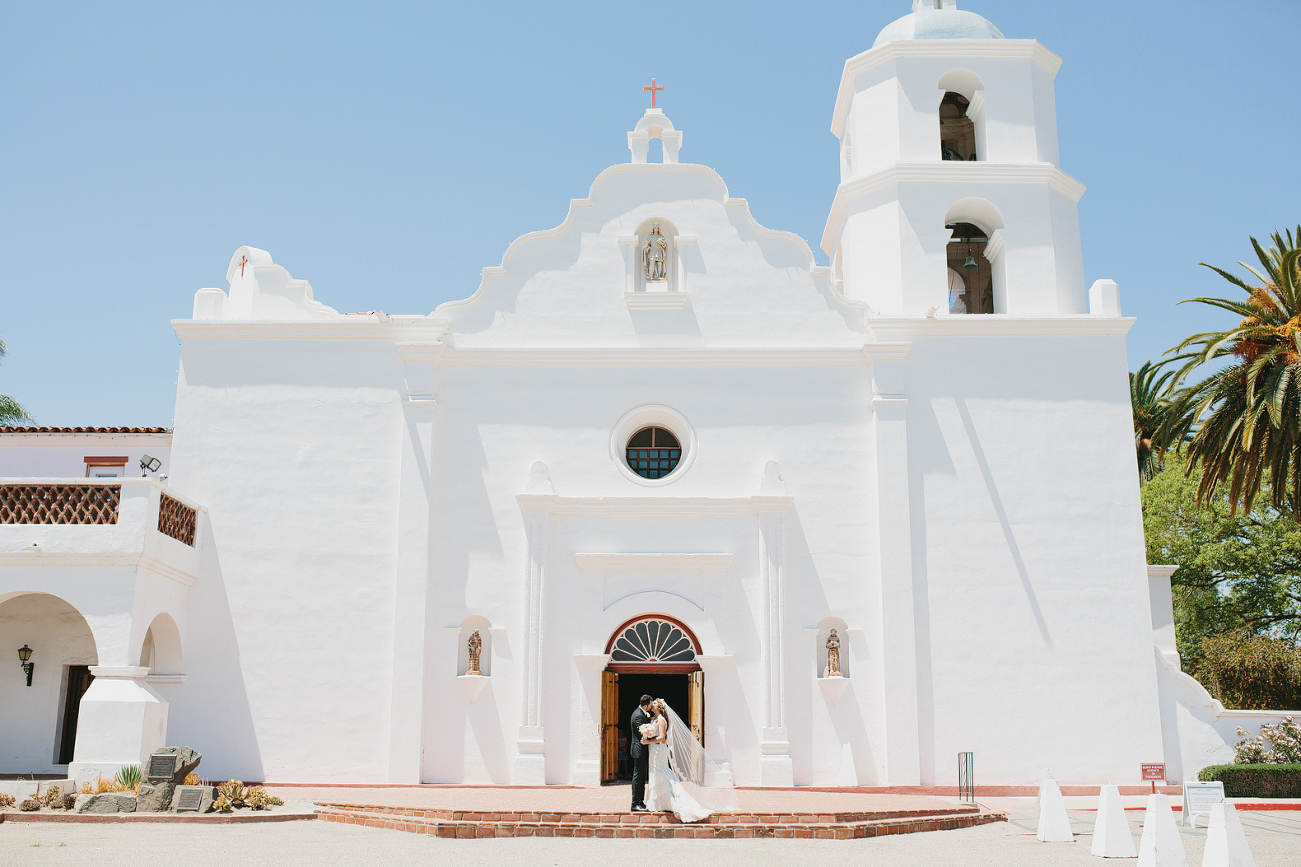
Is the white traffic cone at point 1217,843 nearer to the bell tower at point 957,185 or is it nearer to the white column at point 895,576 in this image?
the white column at point 895,576

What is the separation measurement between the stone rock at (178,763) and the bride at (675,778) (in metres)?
6.34

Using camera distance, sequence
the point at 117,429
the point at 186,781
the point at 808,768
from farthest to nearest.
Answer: the point at 117,429
the point at 808,768
the point at 186,781

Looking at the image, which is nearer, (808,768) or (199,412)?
(808,768)

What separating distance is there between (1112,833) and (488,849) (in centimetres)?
690

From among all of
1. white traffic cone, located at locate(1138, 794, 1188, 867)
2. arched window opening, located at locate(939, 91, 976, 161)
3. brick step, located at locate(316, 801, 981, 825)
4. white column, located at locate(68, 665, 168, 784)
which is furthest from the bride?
arched window opening, located at locate(939, 91, 976, 161)

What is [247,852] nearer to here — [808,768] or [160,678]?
[160,678]

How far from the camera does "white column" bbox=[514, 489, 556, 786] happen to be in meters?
18.5

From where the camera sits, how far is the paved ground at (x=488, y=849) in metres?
11.5

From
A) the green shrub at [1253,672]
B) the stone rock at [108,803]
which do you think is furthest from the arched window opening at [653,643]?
the green shrub at [1253,672]

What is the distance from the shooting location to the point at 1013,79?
71.7 ft

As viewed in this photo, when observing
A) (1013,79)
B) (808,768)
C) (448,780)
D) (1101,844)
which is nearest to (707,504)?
A: (808,768)

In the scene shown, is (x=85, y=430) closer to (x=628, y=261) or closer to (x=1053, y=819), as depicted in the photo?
(x=628, y=261)

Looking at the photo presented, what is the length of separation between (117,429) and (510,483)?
9.04 meters

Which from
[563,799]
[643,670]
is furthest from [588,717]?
[563,799]
